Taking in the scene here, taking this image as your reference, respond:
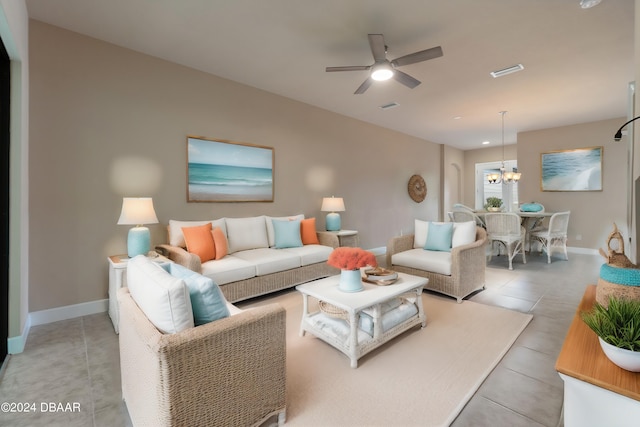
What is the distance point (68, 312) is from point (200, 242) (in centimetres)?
135

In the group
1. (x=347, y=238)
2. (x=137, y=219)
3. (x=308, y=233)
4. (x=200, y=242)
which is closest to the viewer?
(x=137, y=219)

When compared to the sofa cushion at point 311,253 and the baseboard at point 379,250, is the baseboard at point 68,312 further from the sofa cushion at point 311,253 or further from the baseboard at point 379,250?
the baseboard at point 379,250

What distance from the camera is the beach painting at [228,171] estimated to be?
11.5ft

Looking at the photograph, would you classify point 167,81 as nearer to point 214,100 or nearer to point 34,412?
point 214,100

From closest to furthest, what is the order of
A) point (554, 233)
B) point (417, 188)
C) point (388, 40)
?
point (388, 40)
point (554, 233)
point (417, 188)

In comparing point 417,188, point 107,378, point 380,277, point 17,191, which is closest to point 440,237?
point 380,277

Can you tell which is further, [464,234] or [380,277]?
[464,234]

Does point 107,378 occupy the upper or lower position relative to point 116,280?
lower

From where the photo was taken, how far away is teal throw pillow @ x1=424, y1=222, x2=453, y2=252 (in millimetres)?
3549

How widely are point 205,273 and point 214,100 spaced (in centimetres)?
229

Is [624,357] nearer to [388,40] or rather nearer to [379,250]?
[388,40]

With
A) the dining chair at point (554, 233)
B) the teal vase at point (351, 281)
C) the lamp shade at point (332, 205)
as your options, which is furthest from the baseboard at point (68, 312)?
the dining chair at point (554, 233)

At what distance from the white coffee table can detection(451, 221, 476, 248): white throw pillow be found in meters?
1.31

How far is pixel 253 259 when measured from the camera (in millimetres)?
3162
